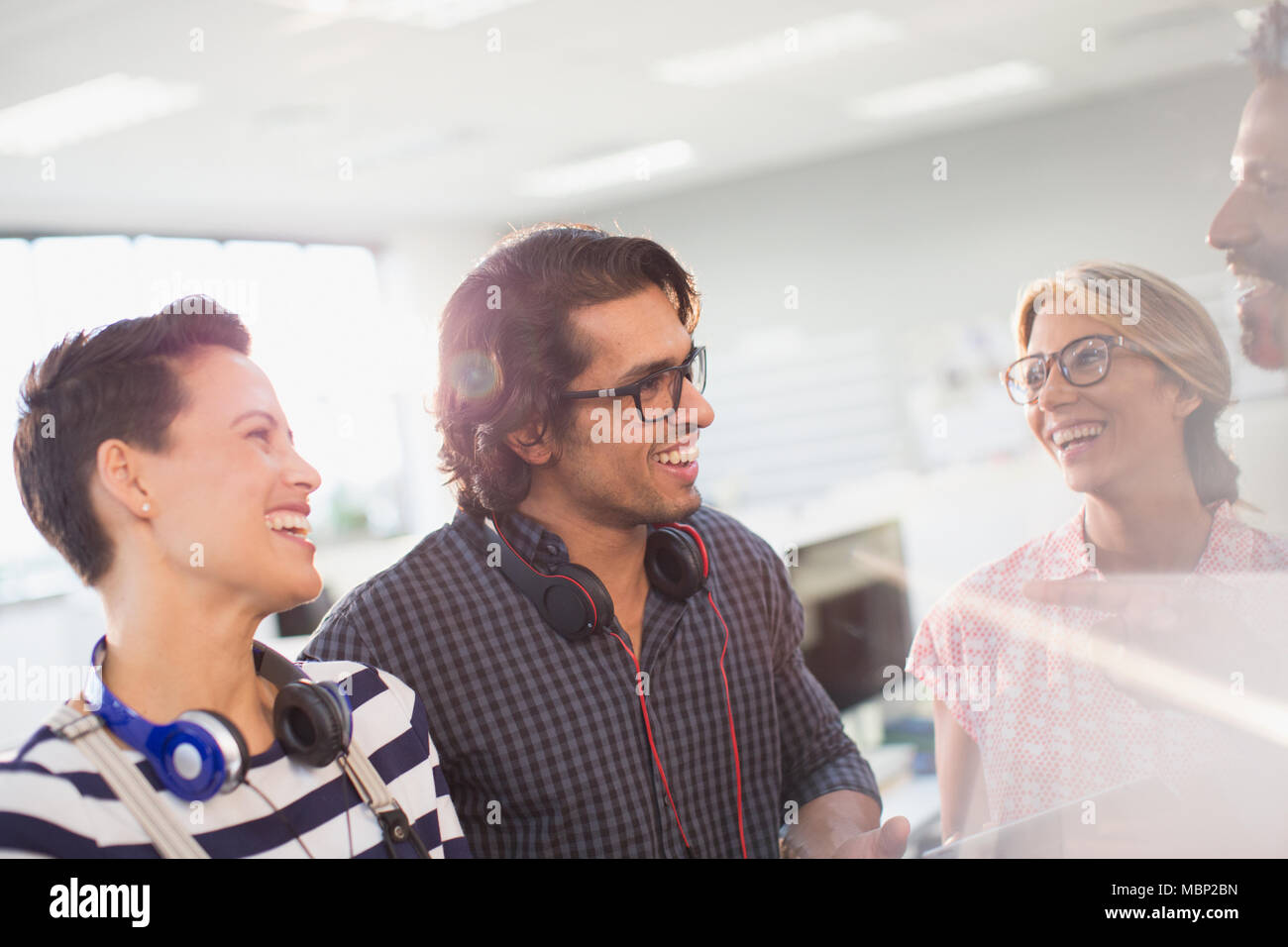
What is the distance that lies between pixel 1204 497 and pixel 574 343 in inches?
27.0

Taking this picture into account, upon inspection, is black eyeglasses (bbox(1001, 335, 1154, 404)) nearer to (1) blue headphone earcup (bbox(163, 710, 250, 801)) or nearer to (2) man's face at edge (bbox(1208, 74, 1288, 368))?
(2) man's face at edge (bbox(1208, 74, 1288, 368))

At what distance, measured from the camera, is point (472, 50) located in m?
2.50

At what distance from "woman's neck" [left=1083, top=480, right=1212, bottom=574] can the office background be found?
0.18ft

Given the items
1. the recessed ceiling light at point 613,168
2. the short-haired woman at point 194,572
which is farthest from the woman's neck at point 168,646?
the recessed ceiling light at point 613,168

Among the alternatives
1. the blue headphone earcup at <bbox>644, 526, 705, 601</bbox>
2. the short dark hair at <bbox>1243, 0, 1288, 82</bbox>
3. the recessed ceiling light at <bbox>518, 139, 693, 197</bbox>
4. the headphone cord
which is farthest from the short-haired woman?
the recessed ceiling light at <bbox>518, 139, 693, 197</bbox>

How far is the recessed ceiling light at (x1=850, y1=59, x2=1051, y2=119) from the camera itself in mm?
1417

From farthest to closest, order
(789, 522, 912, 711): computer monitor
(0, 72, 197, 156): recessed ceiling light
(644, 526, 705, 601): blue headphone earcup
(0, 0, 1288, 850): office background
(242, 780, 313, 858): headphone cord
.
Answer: (0, 72, 197, 156): recessed ceiling light < (789, 522, 912, 711): computer monitor < (644, 526, 705, 601): blue headphone earcup < (0, 0, 1288, 850): office background < (242, 780, 313, 858): headphone cord

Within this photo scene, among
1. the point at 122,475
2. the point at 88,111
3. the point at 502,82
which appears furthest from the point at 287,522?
the point at 88,111

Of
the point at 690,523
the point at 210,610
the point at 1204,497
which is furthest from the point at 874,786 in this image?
the point at 210,610

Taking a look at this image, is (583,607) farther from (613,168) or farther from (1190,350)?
(613,168)

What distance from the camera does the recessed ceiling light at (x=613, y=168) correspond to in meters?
2.30

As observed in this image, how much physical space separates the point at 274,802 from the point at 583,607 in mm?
401

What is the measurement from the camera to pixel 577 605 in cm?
121

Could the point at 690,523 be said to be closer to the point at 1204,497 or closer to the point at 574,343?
the point at 574,343
